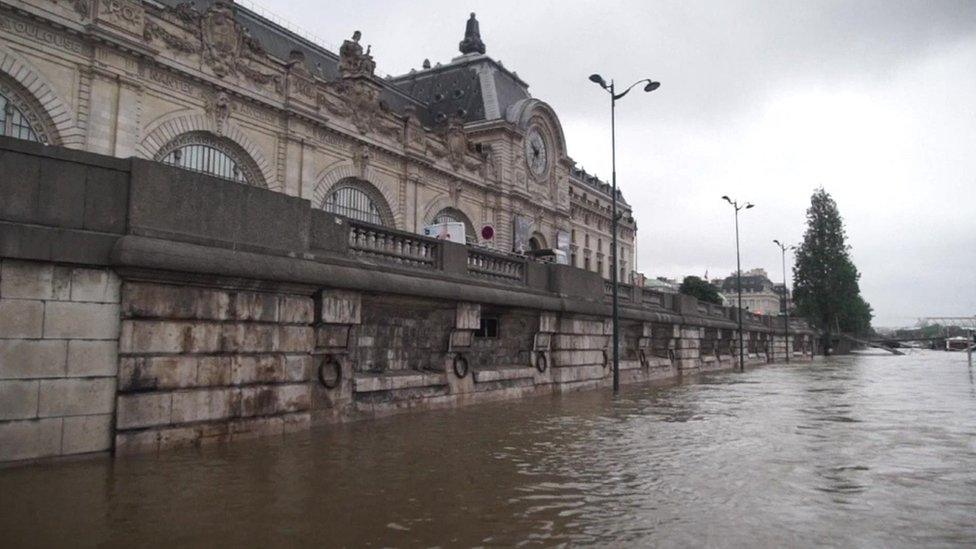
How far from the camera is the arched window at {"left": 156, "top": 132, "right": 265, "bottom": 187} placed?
2623 cm

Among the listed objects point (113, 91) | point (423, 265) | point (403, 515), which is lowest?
point (403, 515)

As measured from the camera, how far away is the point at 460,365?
44.2 feet

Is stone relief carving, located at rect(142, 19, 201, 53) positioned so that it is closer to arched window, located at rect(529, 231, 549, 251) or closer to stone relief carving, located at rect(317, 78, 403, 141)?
stone relief carving, located at rect(317, 78, 403, 141)

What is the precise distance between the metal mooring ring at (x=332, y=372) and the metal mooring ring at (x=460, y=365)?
128 inches

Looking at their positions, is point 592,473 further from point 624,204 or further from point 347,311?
point 624,204

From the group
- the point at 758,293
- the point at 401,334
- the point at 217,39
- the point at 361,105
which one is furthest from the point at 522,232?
the point at 758,293

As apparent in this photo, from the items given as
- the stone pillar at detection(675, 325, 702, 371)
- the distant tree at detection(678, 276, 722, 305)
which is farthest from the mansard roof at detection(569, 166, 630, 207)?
the stone pillar at detection(675, 325, 702, 371)

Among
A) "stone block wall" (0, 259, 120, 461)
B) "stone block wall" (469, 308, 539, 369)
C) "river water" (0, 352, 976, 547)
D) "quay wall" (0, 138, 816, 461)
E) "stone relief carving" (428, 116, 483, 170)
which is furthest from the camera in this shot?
"stone relief carving" (428, 116, 483, 170)

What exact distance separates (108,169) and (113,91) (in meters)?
19.0

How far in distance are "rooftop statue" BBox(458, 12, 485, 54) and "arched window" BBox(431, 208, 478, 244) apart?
19.2 meters

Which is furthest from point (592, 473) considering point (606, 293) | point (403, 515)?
point (606, 293)

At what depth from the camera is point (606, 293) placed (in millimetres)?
20734

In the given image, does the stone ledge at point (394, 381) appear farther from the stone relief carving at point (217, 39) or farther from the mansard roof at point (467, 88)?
the mansard roof at point (467, 88)

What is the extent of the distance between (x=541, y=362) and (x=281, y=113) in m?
19.6
